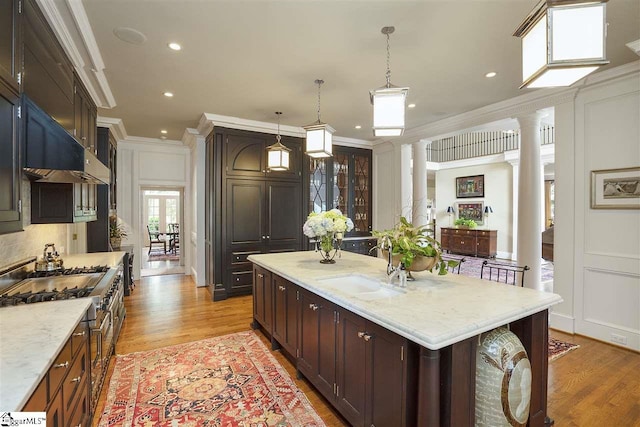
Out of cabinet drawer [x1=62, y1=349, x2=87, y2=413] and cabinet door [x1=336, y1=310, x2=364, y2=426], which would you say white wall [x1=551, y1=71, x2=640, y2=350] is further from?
cabinet drawer [x1=62, y1=349, x2=87, y2=413]

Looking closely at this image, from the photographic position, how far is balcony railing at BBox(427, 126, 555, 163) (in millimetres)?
9106

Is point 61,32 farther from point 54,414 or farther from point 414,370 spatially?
point 414,370

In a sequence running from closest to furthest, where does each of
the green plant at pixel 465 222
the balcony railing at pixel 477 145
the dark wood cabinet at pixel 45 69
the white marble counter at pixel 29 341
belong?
the white marble counter at pixel 29 341, the dark wood cabinet at pixel 45 69, the balcony railing at pixel 477 145, the green plant at pixel 465 222

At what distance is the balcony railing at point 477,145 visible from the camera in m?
9.11

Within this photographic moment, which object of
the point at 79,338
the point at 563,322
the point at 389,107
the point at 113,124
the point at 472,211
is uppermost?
the point at 113,124

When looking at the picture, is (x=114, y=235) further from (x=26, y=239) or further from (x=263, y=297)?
(x=263, y=297)

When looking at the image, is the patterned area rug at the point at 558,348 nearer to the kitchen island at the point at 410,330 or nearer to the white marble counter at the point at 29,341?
the kitchen island at the point at 410,330

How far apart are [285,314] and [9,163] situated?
85.1 inches

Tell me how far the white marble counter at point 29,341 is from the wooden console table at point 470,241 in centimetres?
983

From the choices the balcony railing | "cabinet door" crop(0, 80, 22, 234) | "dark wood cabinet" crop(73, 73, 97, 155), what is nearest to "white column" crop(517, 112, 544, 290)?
"cabinet door" crop(0, 80, 22, 234)

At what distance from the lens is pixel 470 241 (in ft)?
31.9

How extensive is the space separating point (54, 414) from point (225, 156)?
4.15 meters

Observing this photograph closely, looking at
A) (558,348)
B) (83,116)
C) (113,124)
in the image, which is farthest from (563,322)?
(113,124)

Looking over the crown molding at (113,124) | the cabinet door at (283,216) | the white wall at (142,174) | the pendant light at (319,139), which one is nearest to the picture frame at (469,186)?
the cabinet door at (283,216)
